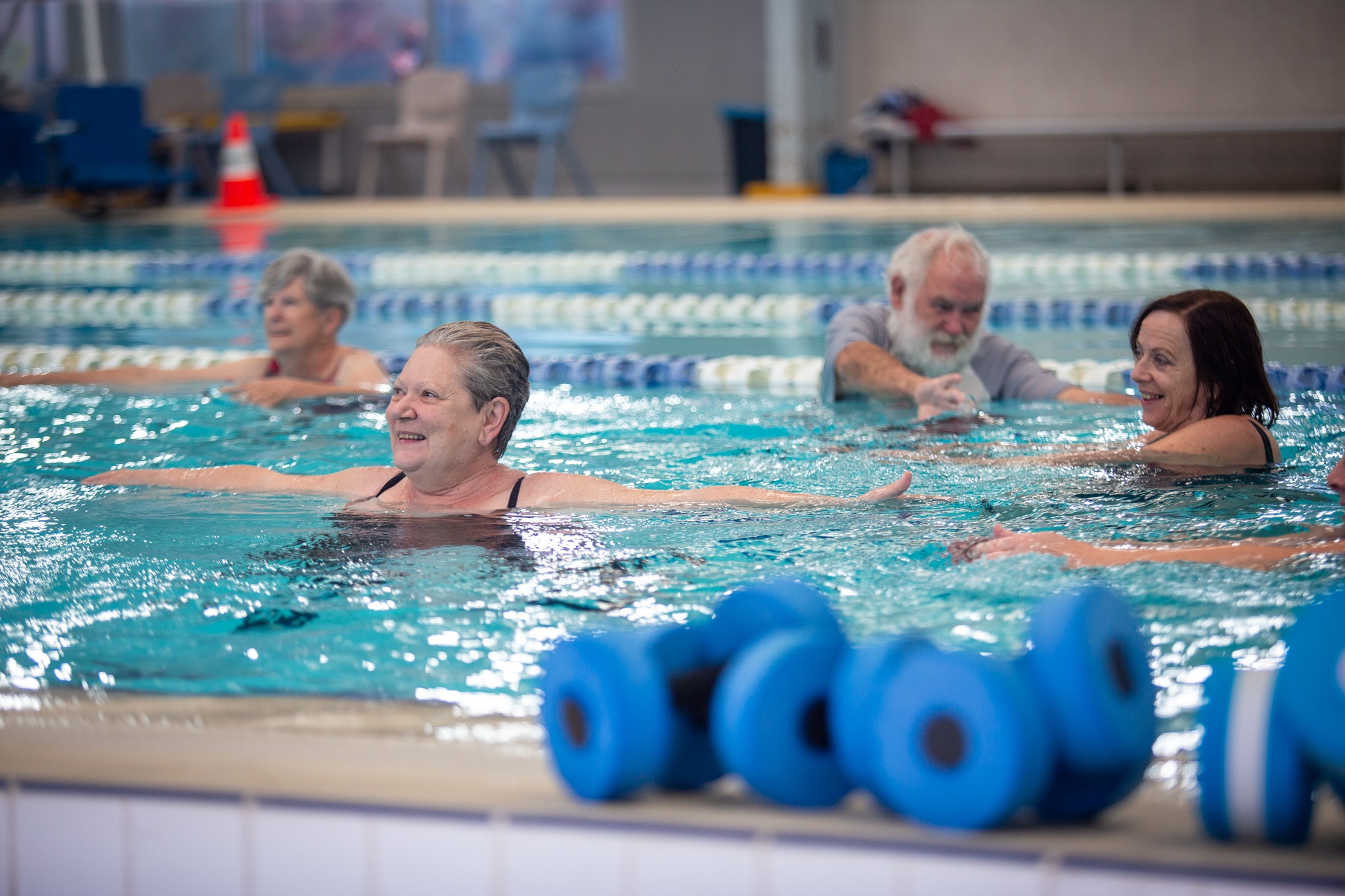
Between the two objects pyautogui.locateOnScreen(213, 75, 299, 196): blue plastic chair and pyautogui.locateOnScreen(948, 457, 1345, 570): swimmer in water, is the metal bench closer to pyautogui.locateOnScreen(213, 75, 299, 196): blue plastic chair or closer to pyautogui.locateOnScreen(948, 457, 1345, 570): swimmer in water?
pyautogui.locateOnScreen(213, 75, 299, 196): blue plastic chair

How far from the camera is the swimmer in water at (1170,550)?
291 centimetres

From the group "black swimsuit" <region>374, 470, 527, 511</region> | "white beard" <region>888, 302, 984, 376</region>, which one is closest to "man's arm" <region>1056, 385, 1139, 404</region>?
"white beard" <region>888, 302, 984, 376</region>

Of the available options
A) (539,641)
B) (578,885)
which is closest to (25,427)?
(539,641)

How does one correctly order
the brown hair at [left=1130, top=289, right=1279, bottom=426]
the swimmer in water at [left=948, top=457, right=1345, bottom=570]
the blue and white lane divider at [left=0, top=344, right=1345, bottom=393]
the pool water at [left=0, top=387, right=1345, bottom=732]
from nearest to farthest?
the pool water at [left=0, top=387, right=1345, bottom=732] < the swimmer in water at [left=948, top=457, right=1345, bottom=570] < the brown hair at [left=1130, top=289, right=1279, bottom=426] < the blue and white lane divider at [left=0, top=344, right=1345, bottom=393]

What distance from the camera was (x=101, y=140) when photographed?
1282 cm

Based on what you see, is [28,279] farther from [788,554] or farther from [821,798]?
[821,798]

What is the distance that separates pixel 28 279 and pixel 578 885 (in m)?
9.31

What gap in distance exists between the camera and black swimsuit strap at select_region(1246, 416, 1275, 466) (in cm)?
348

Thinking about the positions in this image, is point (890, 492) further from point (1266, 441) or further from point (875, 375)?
point (875, 375)

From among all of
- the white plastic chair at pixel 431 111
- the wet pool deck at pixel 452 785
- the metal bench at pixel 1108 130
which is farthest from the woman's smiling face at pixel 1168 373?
the white plastic chair at pixel 431 111

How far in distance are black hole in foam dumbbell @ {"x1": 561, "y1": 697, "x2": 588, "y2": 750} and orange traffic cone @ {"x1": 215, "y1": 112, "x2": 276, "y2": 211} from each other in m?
12.4

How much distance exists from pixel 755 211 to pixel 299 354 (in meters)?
7.29

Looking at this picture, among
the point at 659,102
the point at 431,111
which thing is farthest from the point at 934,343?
the point at 659,102

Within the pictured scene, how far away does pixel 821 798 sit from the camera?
1.73 m
